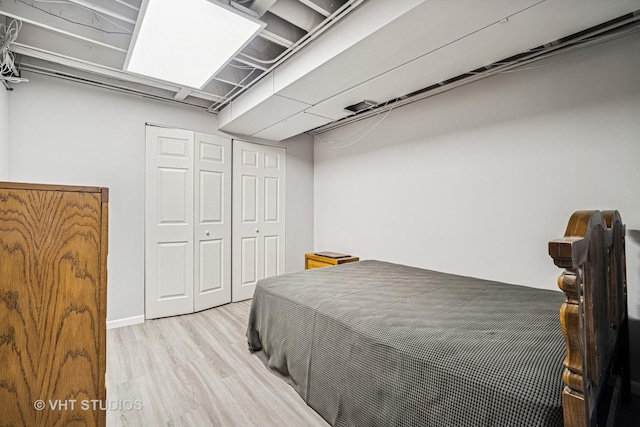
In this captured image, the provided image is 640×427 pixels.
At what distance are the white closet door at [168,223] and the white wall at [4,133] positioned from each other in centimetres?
107

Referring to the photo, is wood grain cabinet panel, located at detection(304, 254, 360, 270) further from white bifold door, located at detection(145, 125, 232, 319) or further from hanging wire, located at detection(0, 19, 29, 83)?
hanging wire, located at detection(0, 19, 29, 83)

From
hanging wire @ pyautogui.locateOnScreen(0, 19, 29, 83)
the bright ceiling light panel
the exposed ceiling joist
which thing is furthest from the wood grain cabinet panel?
hanging wire @ pyautogui.locateOnScreen(0, 19, 29, 83)

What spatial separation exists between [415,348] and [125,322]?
10.3 ft

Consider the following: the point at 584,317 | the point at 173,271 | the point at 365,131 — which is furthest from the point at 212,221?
the point at 584,317

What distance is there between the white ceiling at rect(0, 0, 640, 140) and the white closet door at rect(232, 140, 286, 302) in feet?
3.09

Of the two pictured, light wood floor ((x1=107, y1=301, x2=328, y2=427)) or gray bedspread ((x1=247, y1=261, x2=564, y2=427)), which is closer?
gray bedspread ((x1=247, y1=261, x2=564, y2=427))

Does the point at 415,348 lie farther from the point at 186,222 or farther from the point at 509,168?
the point at 186,222

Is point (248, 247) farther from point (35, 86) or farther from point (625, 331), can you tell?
point (625, 331)

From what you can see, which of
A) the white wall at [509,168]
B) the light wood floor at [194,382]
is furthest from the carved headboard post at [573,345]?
the white wall at [509,168]

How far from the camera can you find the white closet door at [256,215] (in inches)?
152

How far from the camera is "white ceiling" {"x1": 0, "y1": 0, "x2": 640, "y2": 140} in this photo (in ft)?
5.20

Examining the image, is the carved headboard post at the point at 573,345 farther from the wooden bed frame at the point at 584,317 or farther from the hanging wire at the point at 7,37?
the hanging wire at the point at 7,37

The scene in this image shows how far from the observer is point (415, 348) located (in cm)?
130

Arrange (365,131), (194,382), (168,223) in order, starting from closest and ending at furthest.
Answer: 1. (194,382)
2. (168,223)
3. (365,131)
